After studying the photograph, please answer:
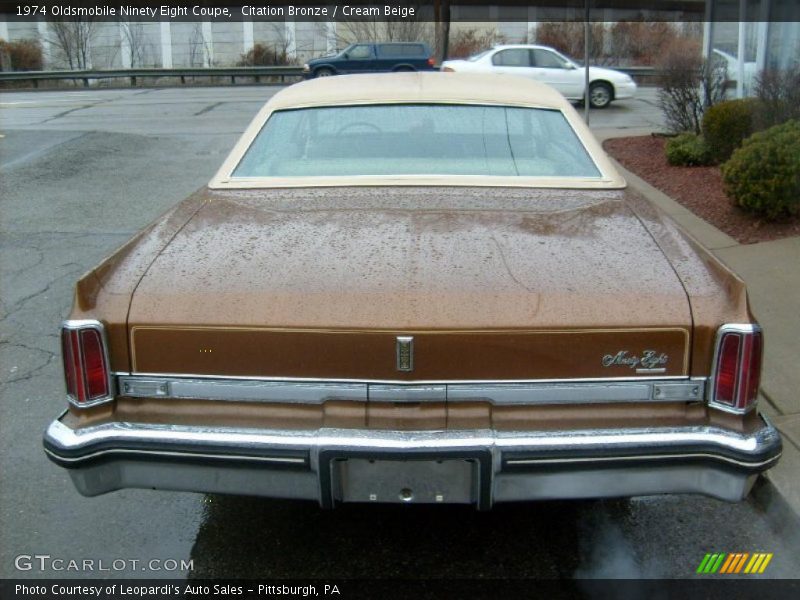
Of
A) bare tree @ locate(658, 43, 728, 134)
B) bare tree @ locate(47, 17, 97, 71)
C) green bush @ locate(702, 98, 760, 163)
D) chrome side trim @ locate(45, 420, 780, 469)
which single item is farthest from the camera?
bare tree @ locate(47, 17, 97, 71)

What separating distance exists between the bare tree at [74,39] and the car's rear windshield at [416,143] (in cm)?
3416

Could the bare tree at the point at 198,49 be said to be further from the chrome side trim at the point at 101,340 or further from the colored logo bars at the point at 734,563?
the colored logo bars at the point at 734,563

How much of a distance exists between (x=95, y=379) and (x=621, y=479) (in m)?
1.70

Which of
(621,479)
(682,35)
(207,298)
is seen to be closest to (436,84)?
(207,298)

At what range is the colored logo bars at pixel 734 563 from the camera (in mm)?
3205

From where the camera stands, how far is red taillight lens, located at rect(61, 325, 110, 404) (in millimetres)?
2715

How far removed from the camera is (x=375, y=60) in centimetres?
2677

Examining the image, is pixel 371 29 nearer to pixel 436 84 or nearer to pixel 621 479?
pixel 436 84

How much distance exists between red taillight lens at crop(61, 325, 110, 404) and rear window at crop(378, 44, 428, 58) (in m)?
25.0

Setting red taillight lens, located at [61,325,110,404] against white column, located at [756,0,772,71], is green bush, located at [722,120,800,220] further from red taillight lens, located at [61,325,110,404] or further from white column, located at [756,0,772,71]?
red taillight lens, located at [61,325,110,404]

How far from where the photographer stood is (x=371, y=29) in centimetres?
3494

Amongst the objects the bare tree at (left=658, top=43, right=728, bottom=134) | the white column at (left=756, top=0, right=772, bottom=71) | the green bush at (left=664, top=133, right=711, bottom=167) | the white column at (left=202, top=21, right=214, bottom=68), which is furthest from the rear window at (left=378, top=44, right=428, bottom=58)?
the green bush at (left=664, top=133, right=711, bottom=167)

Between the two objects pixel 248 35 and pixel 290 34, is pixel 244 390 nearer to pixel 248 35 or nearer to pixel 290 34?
pixel 290 34

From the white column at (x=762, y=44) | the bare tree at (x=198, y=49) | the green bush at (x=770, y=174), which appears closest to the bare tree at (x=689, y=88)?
Answer: the white column at (x=762, y=44)
